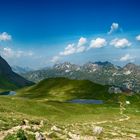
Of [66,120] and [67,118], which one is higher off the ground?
[66,120]

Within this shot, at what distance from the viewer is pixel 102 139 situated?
154 ft

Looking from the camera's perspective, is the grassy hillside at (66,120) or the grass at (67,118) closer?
the grassy hillside at (66,120)

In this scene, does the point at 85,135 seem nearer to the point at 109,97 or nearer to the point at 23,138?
the point at 23,138

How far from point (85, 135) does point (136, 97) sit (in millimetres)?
126765

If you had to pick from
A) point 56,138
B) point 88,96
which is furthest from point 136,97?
point 56,138

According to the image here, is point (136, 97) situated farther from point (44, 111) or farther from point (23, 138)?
point (23, 138)

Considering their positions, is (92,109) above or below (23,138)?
below

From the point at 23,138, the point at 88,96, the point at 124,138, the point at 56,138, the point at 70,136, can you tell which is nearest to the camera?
the point at 23,138

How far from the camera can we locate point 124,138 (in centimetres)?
5153

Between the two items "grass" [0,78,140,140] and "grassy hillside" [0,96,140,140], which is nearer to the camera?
"grassy hillside" [0,96,140,140]

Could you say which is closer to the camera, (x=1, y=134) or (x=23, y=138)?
(x=23, y=138)

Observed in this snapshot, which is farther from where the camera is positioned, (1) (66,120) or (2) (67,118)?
(2) (67,118)

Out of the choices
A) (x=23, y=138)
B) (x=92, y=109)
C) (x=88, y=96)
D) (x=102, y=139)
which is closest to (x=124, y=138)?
(x=102, y=139)

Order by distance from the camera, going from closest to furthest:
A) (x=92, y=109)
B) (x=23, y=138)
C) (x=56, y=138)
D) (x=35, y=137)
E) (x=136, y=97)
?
(x=23, y=138) < (x=35, y=137) < (x=56, y=138) < (x=92, y=109) < (x=136, y=97)
